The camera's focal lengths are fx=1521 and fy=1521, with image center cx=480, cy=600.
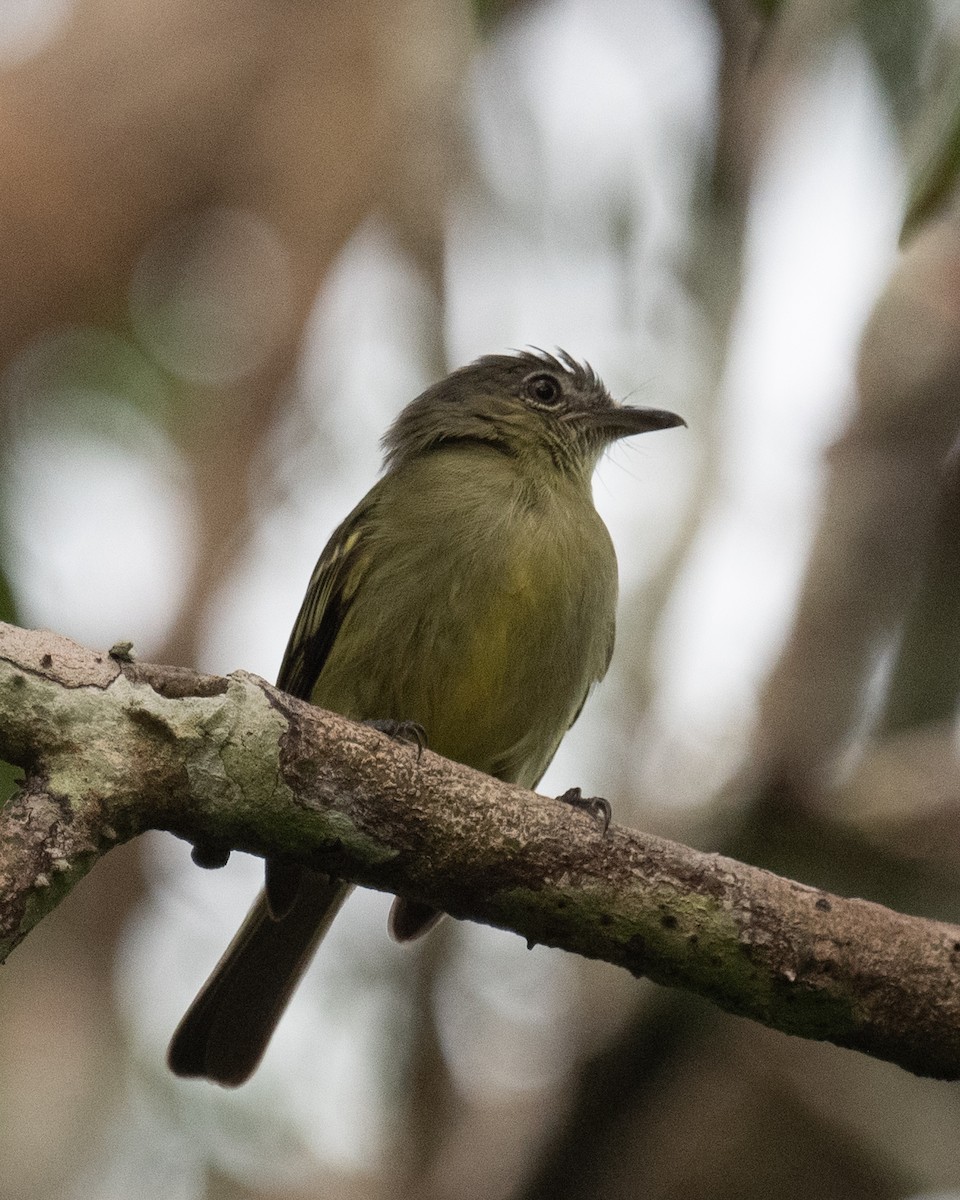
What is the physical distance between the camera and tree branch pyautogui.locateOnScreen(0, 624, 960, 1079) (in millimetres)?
2730

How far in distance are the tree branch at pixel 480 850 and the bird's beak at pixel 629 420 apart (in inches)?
103

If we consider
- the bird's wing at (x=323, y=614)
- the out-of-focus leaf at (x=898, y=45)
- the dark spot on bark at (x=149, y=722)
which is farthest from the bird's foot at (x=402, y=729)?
the out-of-focus leaf at (x=898, y=45)

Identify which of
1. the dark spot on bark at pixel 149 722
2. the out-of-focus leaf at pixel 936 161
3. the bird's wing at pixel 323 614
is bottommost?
the bird's wing at pixel 323 614

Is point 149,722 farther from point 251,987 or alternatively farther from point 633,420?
point 633,420

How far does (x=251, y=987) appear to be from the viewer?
475cm

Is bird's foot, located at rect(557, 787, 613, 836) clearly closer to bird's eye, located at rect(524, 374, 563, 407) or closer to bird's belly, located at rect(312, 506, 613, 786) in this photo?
bird's belly, located at rect(312, 506, 613, 786)

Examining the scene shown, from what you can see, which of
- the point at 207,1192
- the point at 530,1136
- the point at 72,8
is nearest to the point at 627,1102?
the point at 530,1136

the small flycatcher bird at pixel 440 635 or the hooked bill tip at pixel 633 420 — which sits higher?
the hooked bill tip at pixel 633 420

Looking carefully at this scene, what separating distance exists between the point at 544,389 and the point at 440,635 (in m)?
1.59

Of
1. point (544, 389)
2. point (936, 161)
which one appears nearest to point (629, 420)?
point (544, 389)

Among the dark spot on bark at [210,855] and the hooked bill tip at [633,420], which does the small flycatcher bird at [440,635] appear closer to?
the hooked bill tip at [633,420]

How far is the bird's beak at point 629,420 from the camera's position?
5.54 meters

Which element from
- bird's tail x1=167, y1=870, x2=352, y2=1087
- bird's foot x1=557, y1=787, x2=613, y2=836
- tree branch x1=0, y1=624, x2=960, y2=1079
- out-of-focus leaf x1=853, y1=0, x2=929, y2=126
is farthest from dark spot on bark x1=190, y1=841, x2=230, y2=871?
out-of-focus leaf x1=853, y1=0, x2=929, y2=126

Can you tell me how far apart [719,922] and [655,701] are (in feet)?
14.2
